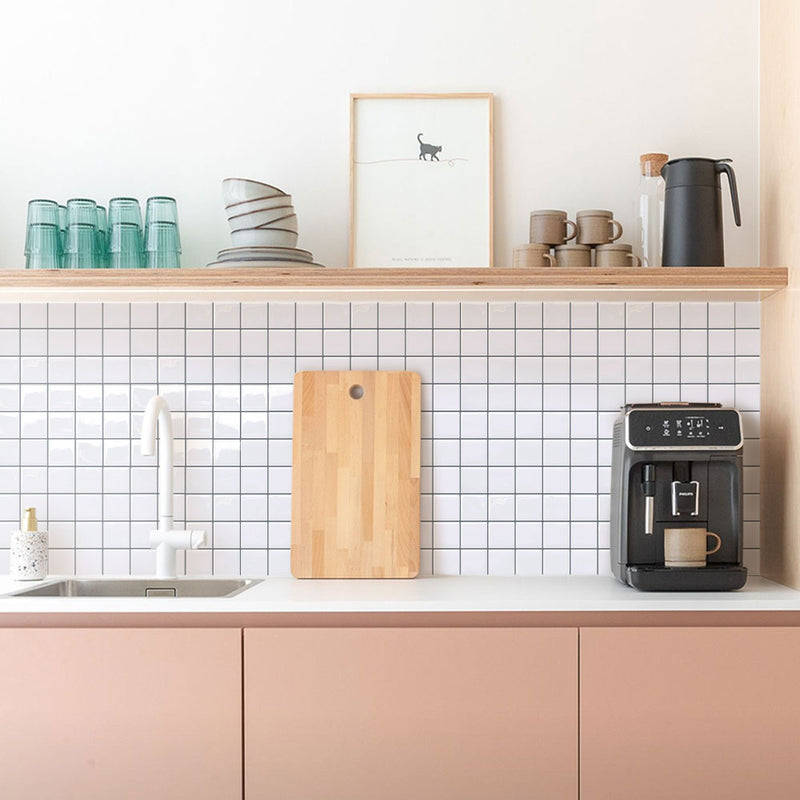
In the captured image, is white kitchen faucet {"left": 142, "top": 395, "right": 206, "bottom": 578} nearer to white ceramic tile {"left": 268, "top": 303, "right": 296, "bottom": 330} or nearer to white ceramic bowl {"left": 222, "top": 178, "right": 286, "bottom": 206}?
white ceramic tile {"left": 268, "top": 303, "right": 296, "bottom": 330}

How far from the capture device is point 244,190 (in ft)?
7.55

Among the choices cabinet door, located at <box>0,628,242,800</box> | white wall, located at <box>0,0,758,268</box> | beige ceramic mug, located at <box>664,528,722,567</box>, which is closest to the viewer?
cabinet door, located at <box>0,628,242,800</box>

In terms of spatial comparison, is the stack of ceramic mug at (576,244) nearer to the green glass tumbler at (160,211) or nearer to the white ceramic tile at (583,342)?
the white ceramic tile at (583,342)

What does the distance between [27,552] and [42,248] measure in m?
0.72

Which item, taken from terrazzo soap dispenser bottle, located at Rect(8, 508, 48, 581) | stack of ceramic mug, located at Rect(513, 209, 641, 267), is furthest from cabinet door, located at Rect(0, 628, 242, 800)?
stack of ceramic mug, located at Rect(513, 209, 641, 267)

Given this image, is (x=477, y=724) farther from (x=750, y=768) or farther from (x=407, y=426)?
(x=407, y=426)

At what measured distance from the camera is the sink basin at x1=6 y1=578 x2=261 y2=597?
2420 mm

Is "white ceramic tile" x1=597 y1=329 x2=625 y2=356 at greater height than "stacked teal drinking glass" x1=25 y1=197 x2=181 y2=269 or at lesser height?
lesser

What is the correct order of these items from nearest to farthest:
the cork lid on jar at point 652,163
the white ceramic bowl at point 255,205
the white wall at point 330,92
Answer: the white ceramic bowl at point 255,205 < the cork lid on jar at point 652,163 < the white wall at point 330,92

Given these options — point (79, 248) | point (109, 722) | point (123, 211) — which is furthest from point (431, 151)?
point (109, 722)

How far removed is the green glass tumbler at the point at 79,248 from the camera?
2352mm

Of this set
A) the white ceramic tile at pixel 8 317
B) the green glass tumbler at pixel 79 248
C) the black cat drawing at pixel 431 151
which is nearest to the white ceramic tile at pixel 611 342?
the black cat drawing at pixel 431 151

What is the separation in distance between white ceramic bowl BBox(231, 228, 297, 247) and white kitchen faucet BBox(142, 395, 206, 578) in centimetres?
44

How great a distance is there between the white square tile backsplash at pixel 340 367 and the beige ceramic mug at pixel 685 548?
0.31 m
